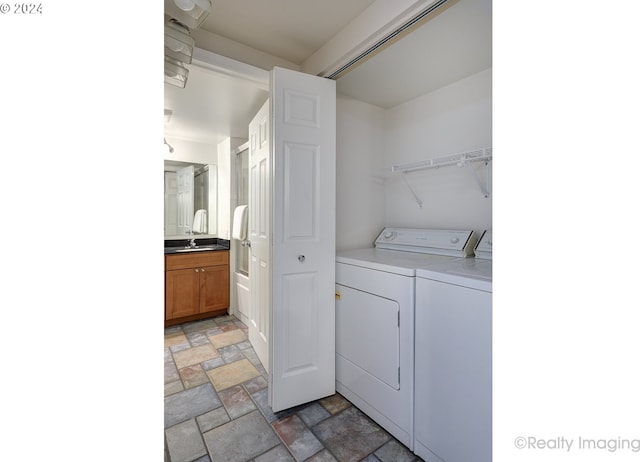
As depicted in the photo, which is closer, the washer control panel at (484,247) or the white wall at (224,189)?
the washer control panel at (484,247)

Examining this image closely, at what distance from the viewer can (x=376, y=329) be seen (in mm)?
1745

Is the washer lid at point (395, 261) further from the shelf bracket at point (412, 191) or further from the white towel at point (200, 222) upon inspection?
the white towel at point (200, 222)

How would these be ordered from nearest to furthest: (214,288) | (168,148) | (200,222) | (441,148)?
(441,148) → (214,288) → (168,148) → (200,222)

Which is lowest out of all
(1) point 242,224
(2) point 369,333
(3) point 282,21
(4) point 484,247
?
(2) point 369,333

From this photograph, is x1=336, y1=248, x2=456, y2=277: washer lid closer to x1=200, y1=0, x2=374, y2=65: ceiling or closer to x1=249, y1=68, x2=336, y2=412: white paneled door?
x1=249, y1=68, x2=336, y2=412: white paneled door

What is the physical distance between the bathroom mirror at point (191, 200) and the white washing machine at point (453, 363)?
3.28 metres

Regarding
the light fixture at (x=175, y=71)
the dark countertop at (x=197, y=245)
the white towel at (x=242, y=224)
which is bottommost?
the dark countertop at (x=197, y=245)

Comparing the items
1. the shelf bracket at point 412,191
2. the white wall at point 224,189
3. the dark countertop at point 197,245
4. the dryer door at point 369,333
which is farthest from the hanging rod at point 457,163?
the dark countertop at point 197,245

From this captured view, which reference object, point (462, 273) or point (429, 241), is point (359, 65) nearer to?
point (429, 241)

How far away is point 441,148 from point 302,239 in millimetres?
1314

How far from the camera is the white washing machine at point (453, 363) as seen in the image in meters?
1.25

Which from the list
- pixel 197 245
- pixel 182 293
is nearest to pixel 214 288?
pixel 182 293

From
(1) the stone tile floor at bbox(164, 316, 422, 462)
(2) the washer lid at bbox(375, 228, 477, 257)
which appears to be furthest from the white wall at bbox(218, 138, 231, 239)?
(2) the washer lid at bbox(375, 228, 477, 257)
